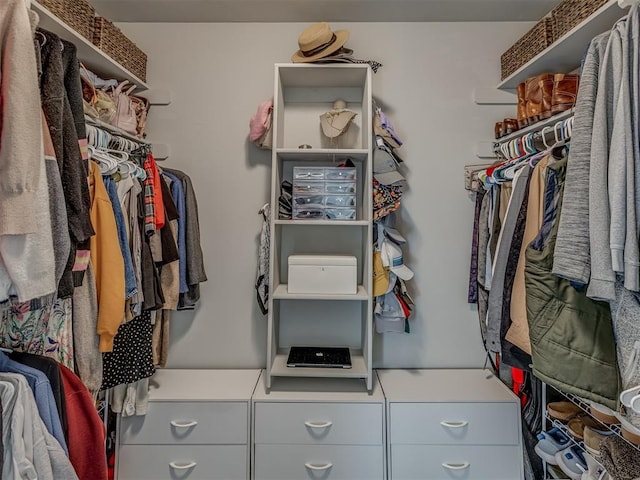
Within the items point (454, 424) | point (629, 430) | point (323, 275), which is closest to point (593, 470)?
point (629, 430)

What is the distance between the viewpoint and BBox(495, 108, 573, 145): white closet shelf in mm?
1538

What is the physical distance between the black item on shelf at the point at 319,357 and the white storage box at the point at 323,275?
0.34m

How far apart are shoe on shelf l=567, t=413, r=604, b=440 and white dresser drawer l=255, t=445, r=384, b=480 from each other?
2.52 feet

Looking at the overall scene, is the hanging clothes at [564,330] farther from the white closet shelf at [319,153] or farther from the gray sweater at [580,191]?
the white closet shelf at [319,153]

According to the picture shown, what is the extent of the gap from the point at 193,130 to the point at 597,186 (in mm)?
1913

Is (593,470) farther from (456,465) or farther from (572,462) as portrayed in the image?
(456,465)

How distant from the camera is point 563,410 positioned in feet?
5.05

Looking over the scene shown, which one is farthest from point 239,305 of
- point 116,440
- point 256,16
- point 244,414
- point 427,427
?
point 256,16

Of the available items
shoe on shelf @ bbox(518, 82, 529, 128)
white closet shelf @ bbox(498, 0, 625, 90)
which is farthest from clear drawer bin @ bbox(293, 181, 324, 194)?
white closet shelf @ bbox(498, 0, 625, 90)

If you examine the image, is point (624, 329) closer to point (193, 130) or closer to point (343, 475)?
point (343, 475)

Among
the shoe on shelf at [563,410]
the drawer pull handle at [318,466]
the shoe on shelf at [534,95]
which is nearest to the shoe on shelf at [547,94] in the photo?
the shoe on shelf at [534,95]

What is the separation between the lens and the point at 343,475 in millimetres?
1651

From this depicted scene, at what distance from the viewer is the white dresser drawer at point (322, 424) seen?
1.65m

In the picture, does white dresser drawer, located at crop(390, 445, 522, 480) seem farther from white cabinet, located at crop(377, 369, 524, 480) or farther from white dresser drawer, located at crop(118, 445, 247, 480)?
white dresser drawer, located at crop(118, 445, 247, 480)
